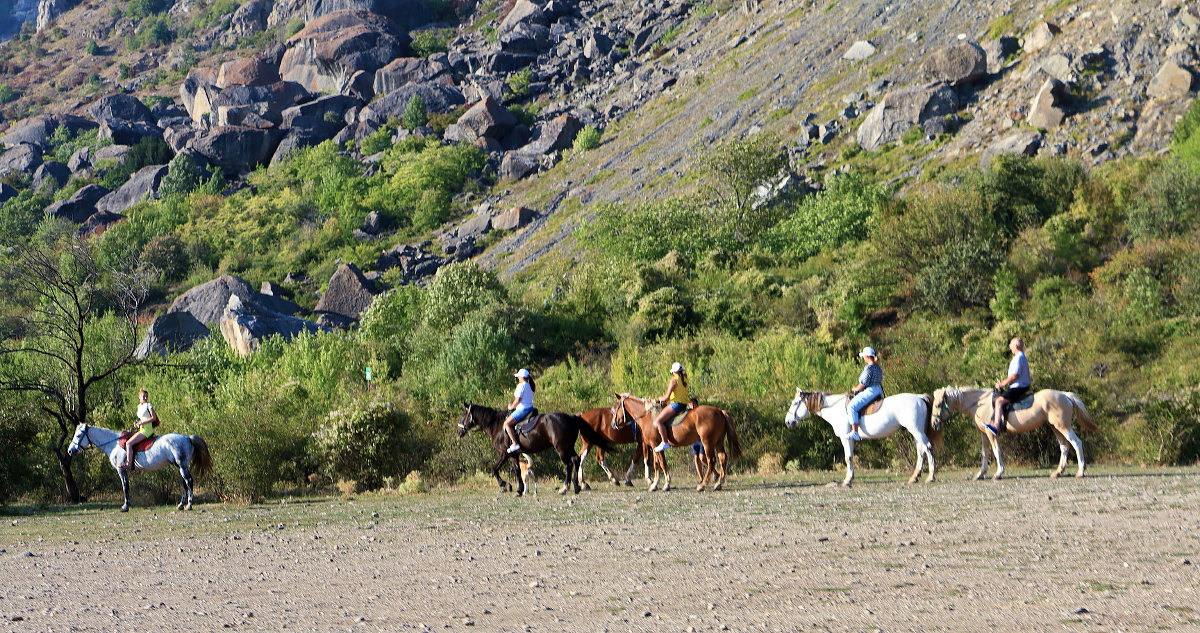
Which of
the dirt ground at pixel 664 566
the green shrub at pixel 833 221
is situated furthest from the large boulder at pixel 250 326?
the dirt ground at pixel 664 566

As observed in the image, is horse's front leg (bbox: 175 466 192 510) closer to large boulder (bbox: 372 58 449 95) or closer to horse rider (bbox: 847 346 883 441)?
horse rider (bbox: 847 346 883 441)

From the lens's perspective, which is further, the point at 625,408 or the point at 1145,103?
the point at 1145,103

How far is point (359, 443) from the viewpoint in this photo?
22.6 m

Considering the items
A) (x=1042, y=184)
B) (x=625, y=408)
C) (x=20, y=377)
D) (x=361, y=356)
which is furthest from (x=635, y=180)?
(x=625, y=408)

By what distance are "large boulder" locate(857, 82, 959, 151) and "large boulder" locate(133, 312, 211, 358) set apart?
132 ft

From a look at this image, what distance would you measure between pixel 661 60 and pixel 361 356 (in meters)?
75.1

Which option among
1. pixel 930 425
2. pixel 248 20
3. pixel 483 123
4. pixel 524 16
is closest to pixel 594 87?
pixel 483 123

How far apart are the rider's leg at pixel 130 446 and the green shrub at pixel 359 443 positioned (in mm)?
4028

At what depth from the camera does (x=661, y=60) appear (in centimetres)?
10844

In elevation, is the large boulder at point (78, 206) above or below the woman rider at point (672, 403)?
above

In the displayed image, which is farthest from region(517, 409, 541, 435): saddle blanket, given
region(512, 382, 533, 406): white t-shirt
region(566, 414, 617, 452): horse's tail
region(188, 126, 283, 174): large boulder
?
region(188, 126, 283, 174): large boulder

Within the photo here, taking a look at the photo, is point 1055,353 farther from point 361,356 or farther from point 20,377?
point 20,377

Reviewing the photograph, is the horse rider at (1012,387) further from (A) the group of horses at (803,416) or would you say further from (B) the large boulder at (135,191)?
(B) the large boulder at (135,191)

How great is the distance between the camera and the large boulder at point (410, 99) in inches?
4604
